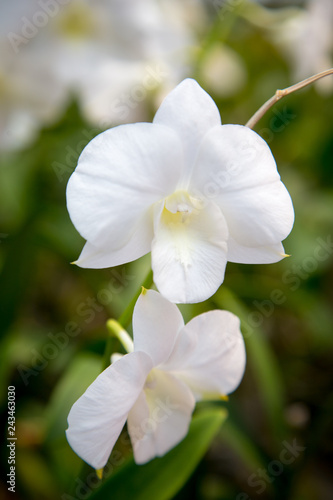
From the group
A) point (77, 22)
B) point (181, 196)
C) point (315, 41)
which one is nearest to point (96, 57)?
point (77, 22)

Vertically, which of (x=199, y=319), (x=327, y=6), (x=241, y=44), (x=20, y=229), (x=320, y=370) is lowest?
(x=320, y=370)

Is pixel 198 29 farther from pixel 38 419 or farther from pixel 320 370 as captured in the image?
pixel 38 419

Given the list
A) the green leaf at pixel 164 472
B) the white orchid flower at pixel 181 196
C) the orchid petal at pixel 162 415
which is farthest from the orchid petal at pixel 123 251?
the green leaf at pixel 164 472

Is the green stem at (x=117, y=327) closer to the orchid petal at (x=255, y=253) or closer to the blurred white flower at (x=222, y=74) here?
the orchid petal at (x=255, y=253)

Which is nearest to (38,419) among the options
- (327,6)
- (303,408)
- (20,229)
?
(20,229)

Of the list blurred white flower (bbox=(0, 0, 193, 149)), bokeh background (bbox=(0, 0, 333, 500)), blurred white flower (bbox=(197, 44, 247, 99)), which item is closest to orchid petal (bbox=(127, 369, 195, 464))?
bokeh background (bbox=(0, 0, 333, 500))

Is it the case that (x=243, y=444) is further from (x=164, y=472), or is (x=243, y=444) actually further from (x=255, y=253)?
(x=255, y=253)
